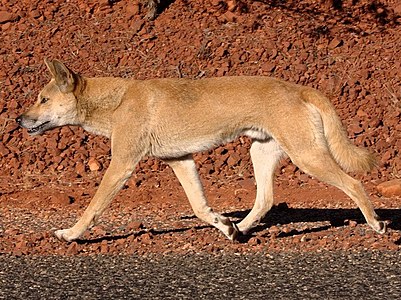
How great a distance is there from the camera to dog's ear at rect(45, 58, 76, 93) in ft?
32.1

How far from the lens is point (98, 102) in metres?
9.92

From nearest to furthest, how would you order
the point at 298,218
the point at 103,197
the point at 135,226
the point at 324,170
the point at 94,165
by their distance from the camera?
1. the point at 324,170
2. the point at 103,197
3. the point at 135,226
4. the point at 298,218
5. the point at 94,165

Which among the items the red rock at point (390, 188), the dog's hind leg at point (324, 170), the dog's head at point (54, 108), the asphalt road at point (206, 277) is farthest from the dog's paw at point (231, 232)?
the red rock at point (390, 188)

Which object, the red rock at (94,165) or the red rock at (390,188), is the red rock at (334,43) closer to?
the red rock at (390,188)

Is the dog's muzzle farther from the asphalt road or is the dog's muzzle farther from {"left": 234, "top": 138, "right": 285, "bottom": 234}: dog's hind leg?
{"left": 234, "top": 138, "right": 285, "bottom": 234}: dog's hind leg

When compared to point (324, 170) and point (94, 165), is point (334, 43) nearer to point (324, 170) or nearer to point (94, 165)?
point (94, 165)

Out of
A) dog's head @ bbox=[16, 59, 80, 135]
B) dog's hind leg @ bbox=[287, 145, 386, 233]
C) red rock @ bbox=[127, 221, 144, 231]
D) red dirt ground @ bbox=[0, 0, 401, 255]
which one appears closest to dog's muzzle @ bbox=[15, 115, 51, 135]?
dog's head @ bbox=[16, 59, 80, 135]

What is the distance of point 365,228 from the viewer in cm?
986

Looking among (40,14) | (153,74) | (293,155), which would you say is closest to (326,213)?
(293,155)

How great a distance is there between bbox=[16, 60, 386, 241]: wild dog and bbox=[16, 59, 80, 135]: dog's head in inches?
0.4

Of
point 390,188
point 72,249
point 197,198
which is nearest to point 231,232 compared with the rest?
point 197,198

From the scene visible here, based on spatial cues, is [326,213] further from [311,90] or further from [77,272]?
[77,272]

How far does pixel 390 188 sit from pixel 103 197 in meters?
4.41

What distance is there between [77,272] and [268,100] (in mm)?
2420
